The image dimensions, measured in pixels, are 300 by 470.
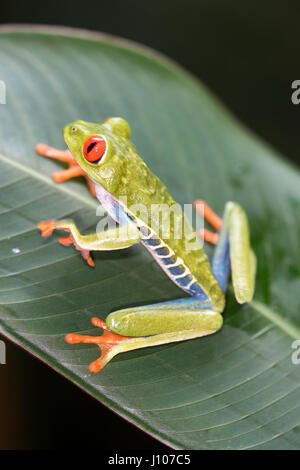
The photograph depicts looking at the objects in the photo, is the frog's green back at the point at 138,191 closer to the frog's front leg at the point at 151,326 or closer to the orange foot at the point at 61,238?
the frog's front leg at the point at 151,326

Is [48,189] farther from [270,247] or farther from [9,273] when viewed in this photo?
[270,247]

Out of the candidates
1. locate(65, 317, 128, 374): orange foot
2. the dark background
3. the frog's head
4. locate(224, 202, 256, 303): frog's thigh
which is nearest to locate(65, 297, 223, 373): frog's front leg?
locate(65, 317, 128, 374): orange foot

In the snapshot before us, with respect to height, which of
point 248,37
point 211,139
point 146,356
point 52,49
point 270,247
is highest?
point 248,37

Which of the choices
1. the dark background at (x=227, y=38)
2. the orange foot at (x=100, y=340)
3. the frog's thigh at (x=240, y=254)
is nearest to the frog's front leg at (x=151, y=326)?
the orange foot at (x=100, y=340)

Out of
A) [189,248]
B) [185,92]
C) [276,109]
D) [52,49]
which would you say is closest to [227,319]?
[189,248]

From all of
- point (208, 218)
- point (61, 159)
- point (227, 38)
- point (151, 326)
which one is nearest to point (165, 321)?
point (151, 326)

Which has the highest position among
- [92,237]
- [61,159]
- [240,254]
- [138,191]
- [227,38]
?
[227,38]

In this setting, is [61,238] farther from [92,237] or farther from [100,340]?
[100,340]
